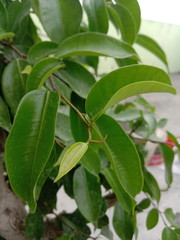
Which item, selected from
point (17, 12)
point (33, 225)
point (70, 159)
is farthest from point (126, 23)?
point (33, 225)

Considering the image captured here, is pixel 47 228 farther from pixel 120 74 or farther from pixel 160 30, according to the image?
pixel 160 30

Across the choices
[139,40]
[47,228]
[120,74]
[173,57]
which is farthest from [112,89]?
[173,57]

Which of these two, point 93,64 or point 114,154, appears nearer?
point 114,154

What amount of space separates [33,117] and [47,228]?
0.35 meters

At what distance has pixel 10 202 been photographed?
48 cm

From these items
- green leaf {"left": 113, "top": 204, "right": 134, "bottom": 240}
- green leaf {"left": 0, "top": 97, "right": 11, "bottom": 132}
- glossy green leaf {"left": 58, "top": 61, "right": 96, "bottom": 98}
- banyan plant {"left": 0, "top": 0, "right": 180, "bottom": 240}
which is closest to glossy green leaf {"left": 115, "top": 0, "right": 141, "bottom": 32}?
banyan plant {"left": 0, "top": 0, "right": 180, "bottom": 240}

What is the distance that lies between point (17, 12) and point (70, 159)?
0.84 ft

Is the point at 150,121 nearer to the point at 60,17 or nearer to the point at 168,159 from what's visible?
the point at 168,159

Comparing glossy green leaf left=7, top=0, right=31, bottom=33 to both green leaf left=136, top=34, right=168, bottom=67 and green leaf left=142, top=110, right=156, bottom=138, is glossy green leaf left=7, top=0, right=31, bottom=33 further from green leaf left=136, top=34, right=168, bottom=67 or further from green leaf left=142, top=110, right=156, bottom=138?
green leaf left=142, top=110, right=156, bottom=138

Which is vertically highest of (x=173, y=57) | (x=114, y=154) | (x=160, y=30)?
(x=114, y=154)

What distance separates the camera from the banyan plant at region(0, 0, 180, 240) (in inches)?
10.0

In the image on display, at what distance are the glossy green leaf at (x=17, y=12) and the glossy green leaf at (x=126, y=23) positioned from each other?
0.12m

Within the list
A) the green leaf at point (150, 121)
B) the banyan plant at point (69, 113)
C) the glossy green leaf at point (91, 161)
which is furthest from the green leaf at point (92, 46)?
the green leaf at point (150, 121)

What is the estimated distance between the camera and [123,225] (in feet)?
1.62
